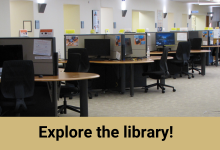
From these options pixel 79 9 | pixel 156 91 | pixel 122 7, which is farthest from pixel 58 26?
pixel 156 91

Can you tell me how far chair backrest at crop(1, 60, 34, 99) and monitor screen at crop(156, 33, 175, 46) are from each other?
18.8ft

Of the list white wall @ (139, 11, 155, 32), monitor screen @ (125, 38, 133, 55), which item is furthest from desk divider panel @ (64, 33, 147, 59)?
white wall @ (139, 11, 155, 32)

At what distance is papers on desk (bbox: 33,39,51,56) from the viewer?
3.91m

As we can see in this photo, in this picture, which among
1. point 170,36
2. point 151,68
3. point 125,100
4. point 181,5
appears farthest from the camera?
point 181,5

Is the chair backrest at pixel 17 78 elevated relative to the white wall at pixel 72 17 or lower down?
lower down

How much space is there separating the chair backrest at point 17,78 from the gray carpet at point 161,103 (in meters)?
1.26

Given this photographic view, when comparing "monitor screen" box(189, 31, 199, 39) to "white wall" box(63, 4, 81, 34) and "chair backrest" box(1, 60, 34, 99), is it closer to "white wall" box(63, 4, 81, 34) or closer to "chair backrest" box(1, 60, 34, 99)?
"white wall" box(63, 4, 81, 34)

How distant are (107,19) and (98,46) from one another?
6.78 meters

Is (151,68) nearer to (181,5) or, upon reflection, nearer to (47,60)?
(47,60)

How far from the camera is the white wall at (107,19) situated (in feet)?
42.0

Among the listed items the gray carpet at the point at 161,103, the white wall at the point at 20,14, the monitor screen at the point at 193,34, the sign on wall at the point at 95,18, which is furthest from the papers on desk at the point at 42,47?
the monitor screen at the point at 193,34

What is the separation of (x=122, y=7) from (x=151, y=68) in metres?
6.40

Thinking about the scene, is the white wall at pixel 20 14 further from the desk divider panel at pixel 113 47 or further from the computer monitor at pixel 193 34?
the computer monitor at pixel 193 34

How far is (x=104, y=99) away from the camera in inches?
229
